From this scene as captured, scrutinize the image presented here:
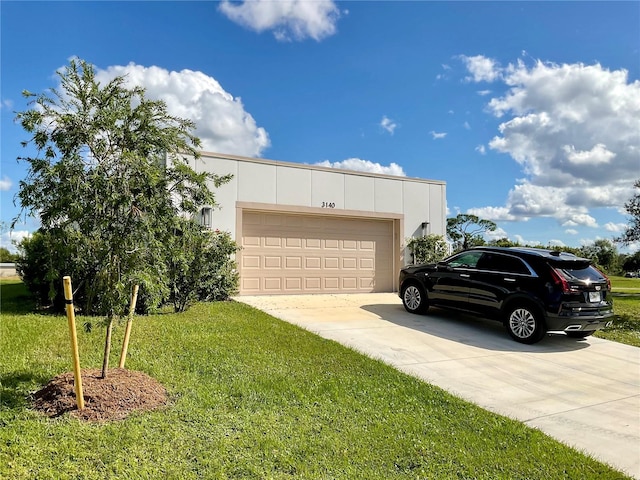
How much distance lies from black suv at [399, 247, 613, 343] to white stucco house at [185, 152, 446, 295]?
15.1ft

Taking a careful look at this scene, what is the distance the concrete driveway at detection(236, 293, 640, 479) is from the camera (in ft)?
12.8

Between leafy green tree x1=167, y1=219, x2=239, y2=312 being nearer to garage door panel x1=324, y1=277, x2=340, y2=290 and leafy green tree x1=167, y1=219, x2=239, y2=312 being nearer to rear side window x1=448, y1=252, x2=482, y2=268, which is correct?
garage door panel x1=324, y1=277, x2=340, y2=290

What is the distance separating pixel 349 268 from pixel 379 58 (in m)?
6.00

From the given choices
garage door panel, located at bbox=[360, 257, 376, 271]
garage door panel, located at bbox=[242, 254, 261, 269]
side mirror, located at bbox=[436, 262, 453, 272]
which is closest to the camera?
side mirror, located at bbox=[436, 262, 453, 272]

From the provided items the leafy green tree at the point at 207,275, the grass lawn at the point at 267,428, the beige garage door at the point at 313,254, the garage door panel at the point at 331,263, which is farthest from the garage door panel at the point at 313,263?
the grass lawn at the point at 267,428

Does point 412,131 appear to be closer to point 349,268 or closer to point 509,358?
point 349,268

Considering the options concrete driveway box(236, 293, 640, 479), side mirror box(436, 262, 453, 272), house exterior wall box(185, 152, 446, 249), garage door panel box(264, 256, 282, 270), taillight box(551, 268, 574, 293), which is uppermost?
house exterior wall box(185, 152, 446, 249)

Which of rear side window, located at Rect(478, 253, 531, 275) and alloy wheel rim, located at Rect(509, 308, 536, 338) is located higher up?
rear side window, located at Rect(478, 253, 531, 275)

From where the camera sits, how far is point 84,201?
3.43 meters

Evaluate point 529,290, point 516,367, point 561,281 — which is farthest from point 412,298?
point 516,367

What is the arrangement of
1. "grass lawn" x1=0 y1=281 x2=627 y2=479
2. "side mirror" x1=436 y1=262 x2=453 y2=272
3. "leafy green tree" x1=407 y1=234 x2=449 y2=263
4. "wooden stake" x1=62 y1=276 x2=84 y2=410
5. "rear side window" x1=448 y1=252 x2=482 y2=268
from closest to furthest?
"grass lawn" x1=0 y1=281 x2=627 y2=479 → "wooden stake" x1=62 y1=276 x2=84 y2=410 → "rear side window" x1=448 y1=252 x2=482 y2=268 → "side mirror" x1=436 y1=262 x2=453 y2=272 → "leafy green tree" x1=407 y1=234 x2=449 y2=263

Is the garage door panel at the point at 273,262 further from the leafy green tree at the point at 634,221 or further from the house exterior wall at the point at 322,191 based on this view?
the leafy green tree at the point at 634,221

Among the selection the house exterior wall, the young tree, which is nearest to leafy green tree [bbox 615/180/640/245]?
the house exterior wall

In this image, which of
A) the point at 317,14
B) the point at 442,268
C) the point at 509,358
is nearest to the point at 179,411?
the point at 509,358
